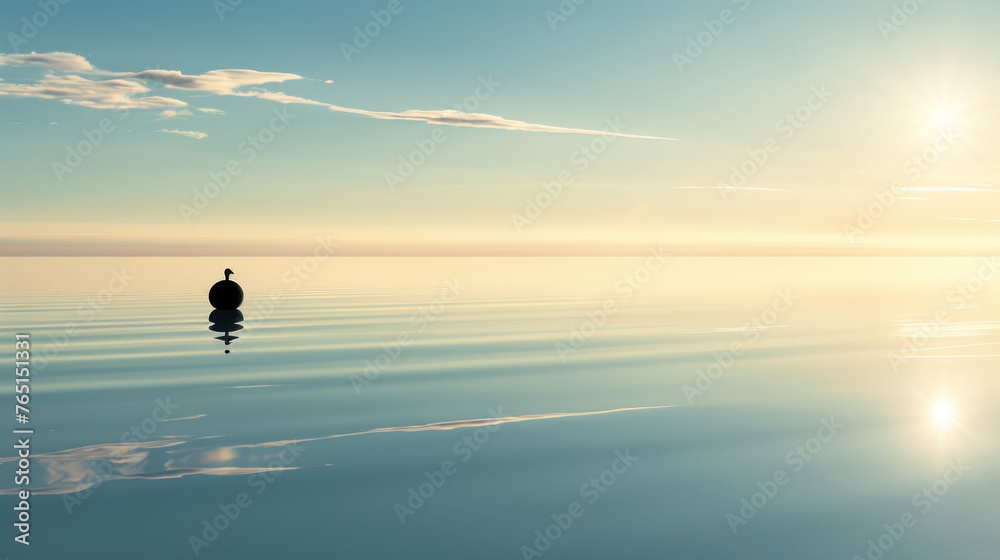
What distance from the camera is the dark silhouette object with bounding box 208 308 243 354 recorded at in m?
35.8

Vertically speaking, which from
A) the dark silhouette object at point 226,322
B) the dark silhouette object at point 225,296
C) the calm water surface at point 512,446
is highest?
the dark silhouette object at point 225,296

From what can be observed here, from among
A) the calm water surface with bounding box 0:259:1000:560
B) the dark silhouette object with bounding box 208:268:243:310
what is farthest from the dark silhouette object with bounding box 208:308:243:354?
the calm water surface with bounding box 0:259:1000:560

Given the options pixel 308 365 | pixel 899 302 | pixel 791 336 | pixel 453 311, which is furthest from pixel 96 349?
pixel 899 302

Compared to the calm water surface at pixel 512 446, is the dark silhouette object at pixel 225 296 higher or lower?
higher

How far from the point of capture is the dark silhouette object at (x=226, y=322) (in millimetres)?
35844

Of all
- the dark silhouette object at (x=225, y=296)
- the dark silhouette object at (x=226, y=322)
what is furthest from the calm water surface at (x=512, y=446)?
the dark silhouette object at (x=225, y=296)

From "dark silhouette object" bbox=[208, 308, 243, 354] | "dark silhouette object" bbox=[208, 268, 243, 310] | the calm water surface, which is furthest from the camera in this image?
"dark silhouette object" bbox=[208, 268, 243, 310]

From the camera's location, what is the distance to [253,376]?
992 inches

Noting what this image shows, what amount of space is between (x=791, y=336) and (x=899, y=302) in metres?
29.7

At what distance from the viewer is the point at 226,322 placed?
43438 mm

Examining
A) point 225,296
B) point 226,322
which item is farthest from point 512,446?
point 225,296

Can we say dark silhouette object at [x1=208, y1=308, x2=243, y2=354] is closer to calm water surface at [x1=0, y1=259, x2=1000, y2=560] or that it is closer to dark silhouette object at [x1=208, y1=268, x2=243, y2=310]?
dark silhouette object at [x1=208, y1=268, x2=243, y2=310]

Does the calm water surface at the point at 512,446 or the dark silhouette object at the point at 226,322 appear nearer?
the calm water surface at the point at 512,446

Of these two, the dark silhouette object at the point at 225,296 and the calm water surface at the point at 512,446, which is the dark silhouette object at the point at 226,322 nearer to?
the dark silhouette object at the point at 225,296
